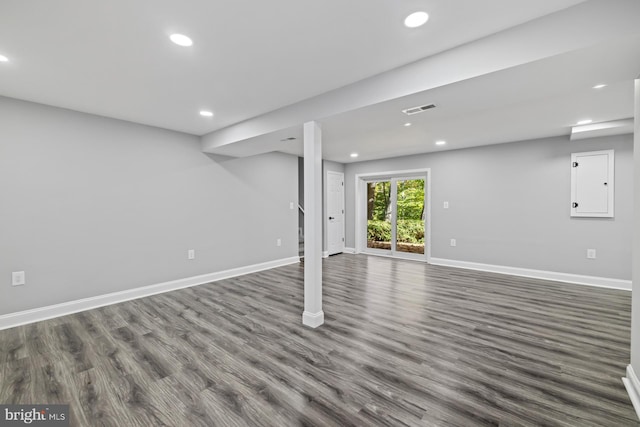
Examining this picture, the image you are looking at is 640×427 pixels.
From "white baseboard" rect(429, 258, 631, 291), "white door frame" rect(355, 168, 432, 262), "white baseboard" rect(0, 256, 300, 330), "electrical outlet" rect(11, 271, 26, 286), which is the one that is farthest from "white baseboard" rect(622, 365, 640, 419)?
"electrical outlet" rect(11, 271, 26, 286)

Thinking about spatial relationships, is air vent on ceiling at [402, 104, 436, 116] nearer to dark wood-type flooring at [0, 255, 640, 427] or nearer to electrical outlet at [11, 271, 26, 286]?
dark wood-type flooring at [0, 255, 640, 427]

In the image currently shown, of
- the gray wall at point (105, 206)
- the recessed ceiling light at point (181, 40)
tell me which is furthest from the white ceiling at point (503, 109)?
the recessed ceiling light at point (181, 40)

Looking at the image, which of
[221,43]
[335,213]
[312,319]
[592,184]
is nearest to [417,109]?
[221,43]

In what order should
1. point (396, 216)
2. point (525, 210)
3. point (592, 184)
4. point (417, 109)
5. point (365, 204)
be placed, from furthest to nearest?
point (365, 204), point (396, 216), point (525, 210), point (592, 184), point (417, 109)

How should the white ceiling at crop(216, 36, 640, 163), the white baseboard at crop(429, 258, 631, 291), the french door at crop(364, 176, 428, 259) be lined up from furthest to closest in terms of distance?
the french door at crop(364, 176, 428, 259) < the white baseboard at crop(429, 258, 631, 291) < the white ceiling at crop(216, 36, 640, 163)

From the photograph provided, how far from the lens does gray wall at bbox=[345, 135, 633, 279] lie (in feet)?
13.4

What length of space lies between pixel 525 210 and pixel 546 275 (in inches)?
45.4

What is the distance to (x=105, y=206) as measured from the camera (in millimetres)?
3520

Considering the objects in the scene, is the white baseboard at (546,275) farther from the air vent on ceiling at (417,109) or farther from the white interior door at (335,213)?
the air vent on ceiling at (417,109)

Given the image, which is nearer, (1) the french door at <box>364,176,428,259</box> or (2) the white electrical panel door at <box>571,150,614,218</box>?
(2) the white electrical panel door at <box>571,150,614,218</box>

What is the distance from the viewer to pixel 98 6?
5.22ft

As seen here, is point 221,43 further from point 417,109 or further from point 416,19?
point 417,109

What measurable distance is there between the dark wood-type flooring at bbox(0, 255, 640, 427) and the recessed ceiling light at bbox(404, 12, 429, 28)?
2.48 m

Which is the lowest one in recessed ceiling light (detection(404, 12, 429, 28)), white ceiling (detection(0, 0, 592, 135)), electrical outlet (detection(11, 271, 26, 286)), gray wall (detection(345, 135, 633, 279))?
electrical outlet (detection(11, 271, 26, 286))
